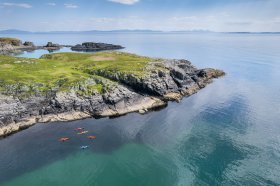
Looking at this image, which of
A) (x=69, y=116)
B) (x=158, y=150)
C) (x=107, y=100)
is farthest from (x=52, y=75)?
(x=158, y=150)

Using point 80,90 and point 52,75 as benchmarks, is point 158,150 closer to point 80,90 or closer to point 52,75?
point 80,90

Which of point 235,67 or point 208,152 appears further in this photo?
point 235,67

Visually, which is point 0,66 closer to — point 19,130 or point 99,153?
point 19,130

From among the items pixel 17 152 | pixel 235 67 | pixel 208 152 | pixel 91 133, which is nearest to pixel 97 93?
pixel 91 133

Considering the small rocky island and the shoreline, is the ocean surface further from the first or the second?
the small rocky island

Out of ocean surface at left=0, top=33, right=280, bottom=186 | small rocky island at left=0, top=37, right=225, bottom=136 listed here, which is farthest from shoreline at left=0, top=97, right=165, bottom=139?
ocean surface at left=0, top=33, right=280, bottom=186

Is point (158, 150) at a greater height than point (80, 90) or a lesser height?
lesser

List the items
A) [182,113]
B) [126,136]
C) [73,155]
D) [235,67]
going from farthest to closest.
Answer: [235,67] < [182,113] < [126,136] < [73,155]

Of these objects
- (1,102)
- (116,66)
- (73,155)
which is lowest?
(73,155)
